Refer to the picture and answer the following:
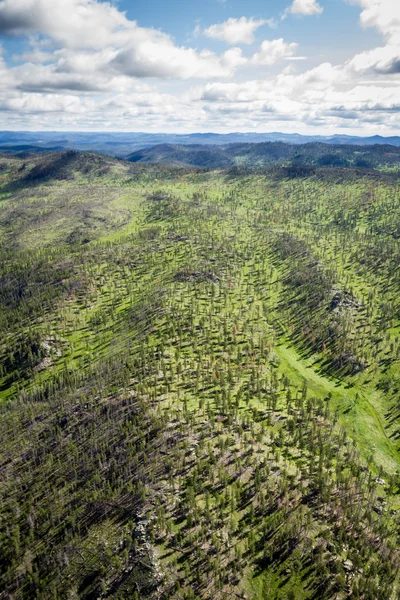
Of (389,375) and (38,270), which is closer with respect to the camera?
(389,375)

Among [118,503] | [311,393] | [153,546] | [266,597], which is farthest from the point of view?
[311,393]

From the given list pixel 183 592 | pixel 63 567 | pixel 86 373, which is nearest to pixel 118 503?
pixel 63 567

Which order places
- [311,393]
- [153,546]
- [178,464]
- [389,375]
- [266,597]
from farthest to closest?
1. [389,375]
2. [311,393]
3. [178,464]
4. [153,546]
5. [266,597]

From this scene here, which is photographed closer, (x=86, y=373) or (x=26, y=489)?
(x=26, y=489)

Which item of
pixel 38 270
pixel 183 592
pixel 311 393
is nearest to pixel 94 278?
pixel 38 270

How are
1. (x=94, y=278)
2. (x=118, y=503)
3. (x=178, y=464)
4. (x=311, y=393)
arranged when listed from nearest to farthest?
(x=118, y=503) → (x=178, y=464) → (x=311, y=393) → (x=94, y=278)

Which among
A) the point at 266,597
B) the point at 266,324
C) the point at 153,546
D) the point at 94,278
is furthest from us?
the point at 94,278

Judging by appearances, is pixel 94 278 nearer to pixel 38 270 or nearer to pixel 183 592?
pixel 38 270

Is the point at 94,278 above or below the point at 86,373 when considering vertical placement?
above

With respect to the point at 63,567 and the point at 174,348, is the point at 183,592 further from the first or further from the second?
the point at 174,348
